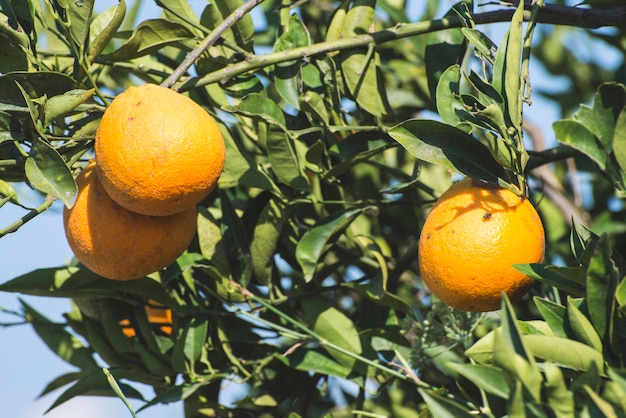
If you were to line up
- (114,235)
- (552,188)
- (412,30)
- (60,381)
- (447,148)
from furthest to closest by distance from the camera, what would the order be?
(552,188), (60,381), (412,30), (114,235), (447,148)

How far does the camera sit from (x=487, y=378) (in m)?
0.84

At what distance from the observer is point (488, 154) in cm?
108

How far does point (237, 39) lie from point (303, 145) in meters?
0.21

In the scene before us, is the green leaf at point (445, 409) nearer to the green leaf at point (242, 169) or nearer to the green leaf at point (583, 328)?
the green leaf at point (583, 328)

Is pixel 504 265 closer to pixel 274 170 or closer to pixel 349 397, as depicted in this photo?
A: pixel 274 170

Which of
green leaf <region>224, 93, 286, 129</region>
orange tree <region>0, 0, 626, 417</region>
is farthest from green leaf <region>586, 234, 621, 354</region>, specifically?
green leaf <region>224, 93, 286, 129</region>

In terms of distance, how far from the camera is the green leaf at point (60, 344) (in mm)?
1639

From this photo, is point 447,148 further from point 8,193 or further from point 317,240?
point 8,193

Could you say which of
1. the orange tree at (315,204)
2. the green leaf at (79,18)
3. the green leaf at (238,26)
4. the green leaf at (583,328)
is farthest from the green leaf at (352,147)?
the green leaf at (583,328)

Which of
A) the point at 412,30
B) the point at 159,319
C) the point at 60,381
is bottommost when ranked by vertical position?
the point at 60,381

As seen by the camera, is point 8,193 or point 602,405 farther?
point 8,193

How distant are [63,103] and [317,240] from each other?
0.44 meters

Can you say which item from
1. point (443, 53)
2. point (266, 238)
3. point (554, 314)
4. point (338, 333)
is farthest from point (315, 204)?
point (554, 314)

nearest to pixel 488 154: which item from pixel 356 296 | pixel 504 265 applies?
pixel 504 265
